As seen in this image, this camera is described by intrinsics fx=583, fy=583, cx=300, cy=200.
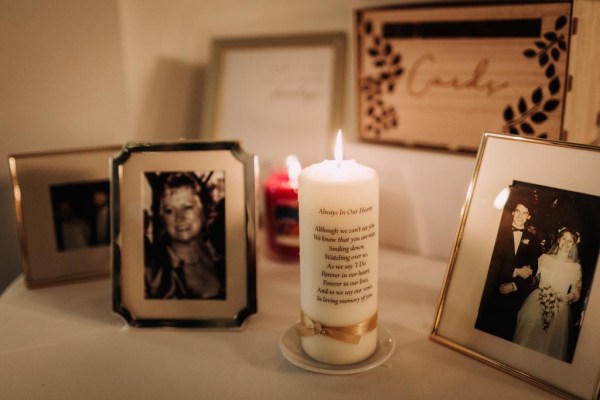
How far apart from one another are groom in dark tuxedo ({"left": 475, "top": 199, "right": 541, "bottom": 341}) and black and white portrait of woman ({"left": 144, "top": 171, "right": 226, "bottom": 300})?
12.2 inches

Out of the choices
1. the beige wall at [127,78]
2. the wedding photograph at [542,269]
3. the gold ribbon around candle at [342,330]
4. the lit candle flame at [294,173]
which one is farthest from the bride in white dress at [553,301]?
the lit candle flame at [294,173]

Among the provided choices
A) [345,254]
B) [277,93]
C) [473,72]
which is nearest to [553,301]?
[345,254]

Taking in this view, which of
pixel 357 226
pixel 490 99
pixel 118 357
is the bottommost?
pixel 118 357

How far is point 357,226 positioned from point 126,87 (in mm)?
564

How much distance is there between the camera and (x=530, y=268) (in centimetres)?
60

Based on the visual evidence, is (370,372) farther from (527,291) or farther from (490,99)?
(490,99)

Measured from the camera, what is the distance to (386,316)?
0.72m

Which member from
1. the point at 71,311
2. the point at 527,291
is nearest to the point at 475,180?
the point at 527,291

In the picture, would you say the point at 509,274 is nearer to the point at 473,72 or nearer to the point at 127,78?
the point at 473,72

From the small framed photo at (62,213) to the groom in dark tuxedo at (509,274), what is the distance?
0.53m

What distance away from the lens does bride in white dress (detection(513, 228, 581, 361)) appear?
1.85 feet

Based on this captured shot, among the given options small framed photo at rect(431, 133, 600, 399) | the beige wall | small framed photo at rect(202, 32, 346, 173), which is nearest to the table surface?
small framed photo at rect(431, 133, 600, 399)

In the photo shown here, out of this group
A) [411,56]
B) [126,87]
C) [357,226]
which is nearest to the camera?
[357,226]

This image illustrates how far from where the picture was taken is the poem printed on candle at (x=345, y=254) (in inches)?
22.9
